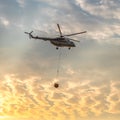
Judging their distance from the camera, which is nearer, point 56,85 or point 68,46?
point 56,85

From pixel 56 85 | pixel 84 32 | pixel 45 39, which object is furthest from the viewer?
→ pixel 45 39

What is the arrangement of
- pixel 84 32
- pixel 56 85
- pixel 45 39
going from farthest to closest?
1. pixel 45 39
2. pixel 84 32
3. pixel 56 85

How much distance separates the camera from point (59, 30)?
11675 cm

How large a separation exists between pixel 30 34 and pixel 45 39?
680cm

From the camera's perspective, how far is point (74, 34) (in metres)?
117

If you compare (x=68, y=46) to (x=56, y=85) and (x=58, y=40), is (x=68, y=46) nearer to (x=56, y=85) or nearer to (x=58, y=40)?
(x=58, y=40)

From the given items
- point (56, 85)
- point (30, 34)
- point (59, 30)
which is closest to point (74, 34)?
point (59, 30)

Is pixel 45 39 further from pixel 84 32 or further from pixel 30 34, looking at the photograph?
pixel 84 32

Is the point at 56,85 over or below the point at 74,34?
Answer: below

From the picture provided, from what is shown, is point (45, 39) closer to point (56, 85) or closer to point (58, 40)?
point (58, 40)

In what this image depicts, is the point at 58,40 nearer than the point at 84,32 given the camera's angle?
No

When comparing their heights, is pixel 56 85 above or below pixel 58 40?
below

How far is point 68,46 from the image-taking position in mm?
120938

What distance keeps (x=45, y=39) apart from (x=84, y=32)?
58.5ft
